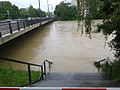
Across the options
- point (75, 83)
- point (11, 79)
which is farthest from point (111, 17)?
point (11, 79)

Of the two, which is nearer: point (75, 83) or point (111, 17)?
point (111, 17)

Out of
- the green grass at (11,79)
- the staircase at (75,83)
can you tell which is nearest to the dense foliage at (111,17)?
the staircase at (75,83)

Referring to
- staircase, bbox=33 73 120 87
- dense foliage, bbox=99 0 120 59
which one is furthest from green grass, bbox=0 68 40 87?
dense foliage, bbox=99 0 120 59

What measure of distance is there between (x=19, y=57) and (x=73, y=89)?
54.7 ft

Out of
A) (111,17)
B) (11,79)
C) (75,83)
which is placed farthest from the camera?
(11,79)

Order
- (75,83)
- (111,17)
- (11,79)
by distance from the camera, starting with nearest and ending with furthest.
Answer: (111,17)
(75,83)
(11,79)

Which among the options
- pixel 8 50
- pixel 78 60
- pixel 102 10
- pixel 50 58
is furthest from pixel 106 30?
pixel 8 50

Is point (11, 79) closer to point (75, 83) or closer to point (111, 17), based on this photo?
point (75, 83)

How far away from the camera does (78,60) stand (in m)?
17.5

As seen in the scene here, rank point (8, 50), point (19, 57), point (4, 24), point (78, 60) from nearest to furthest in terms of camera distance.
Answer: point (4, 24), point (78, 60), point (19, 57), point (8, 50)

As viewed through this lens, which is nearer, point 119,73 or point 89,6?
point 89,6

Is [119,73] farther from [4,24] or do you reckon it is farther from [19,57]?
[19,57]

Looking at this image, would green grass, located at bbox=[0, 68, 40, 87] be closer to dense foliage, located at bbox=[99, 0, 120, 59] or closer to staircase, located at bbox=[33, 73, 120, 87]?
staircase, located at bbox=[33, 73, 120, 87]

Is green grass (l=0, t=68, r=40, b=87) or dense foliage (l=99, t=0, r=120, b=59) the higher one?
dense foliage (l=99, t=0, r=120, b=59)
